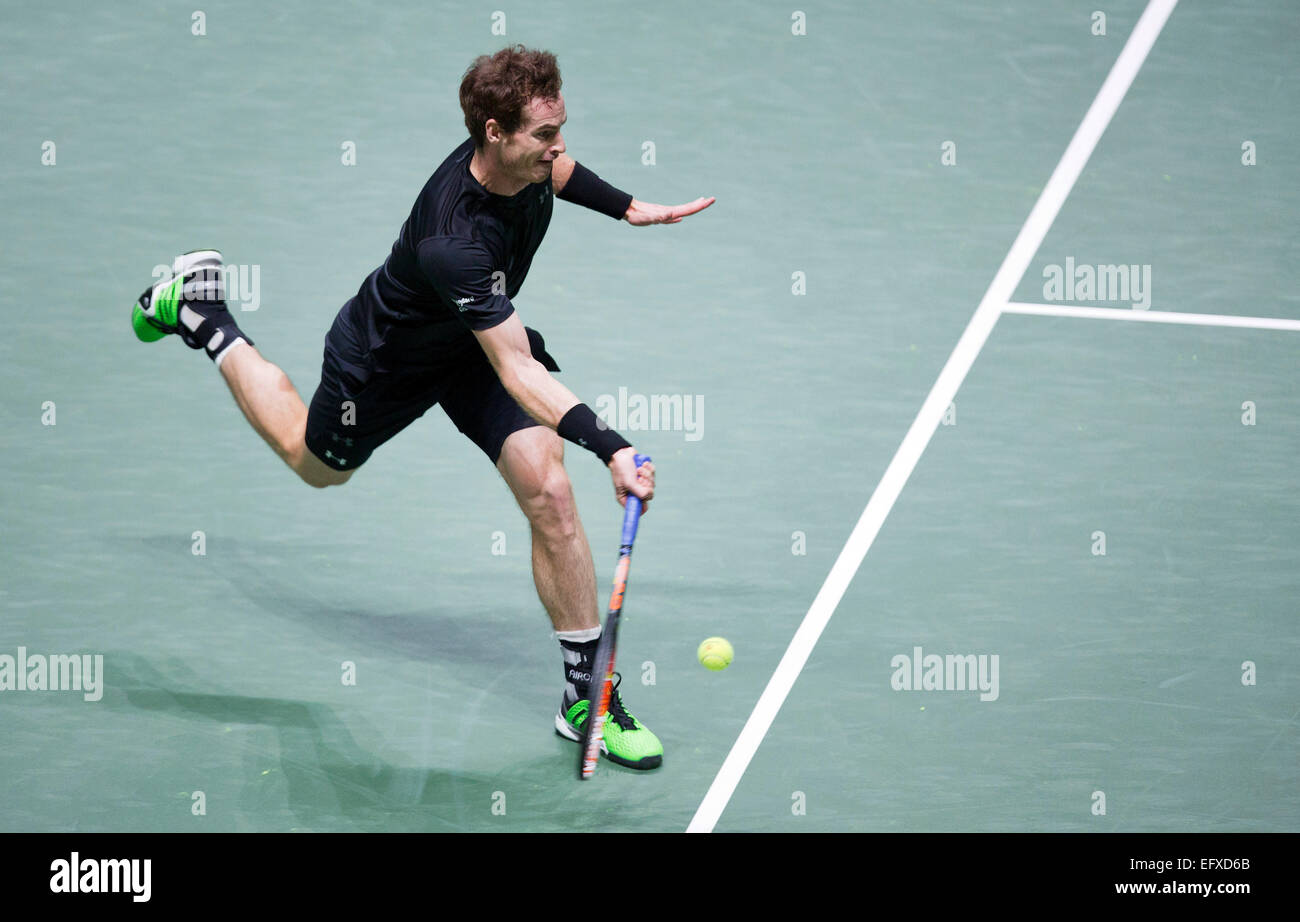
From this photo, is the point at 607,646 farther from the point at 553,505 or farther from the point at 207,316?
the point at 207,316

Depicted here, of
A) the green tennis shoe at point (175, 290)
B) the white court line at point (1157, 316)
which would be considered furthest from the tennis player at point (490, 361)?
the white court line at point (1157, 316)

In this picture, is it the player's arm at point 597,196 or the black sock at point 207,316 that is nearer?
the player's arm at point 597,196

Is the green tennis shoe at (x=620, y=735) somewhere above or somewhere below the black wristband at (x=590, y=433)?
below

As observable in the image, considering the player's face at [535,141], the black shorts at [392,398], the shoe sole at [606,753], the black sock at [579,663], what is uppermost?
the player's face at [535,141]

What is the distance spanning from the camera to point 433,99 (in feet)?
35.3

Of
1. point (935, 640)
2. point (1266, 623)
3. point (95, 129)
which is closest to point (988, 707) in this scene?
point (935, 640)

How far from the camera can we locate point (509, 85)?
19.0 ft

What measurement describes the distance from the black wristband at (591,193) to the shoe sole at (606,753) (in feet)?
6.59

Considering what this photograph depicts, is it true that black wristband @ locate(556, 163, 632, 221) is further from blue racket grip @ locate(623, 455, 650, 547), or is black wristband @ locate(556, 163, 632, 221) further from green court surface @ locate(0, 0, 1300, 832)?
blue racket grip @ locate(623, 455, 650, 547)

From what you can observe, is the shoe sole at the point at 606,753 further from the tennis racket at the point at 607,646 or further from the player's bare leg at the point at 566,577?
the tennis racket at the point at 607,646

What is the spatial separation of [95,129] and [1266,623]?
6854 mm

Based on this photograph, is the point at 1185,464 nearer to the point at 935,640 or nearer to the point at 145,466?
the point at 935,640

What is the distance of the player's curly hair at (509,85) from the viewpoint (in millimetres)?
5801

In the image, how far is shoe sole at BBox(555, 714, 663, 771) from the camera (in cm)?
623
